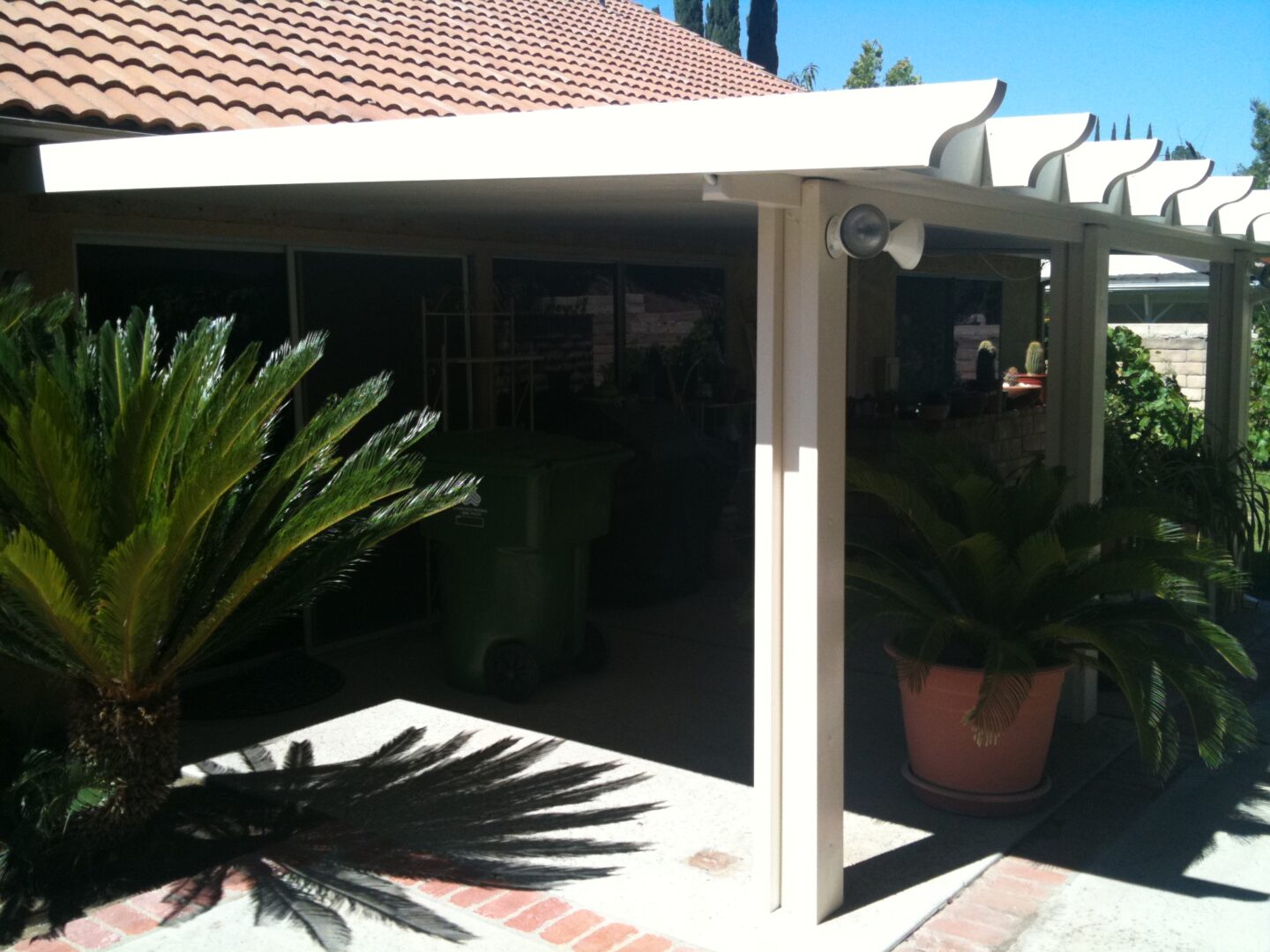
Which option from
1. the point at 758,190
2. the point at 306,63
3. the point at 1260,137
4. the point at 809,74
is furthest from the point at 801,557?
the point at 1260,137

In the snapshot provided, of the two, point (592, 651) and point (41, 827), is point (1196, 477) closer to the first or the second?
point (592, 651)

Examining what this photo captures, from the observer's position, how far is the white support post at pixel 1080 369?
6414 millimetres

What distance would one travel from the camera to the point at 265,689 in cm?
706

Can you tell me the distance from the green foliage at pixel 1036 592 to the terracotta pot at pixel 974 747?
0.45 ft

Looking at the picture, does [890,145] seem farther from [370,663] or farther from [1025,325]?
[1025,325]

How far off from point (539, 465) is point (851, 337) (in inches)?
259

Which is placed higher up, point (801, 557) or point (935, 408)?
point (935, 408)

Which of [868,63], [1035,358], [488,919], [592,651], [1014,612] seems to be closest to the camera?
[488,919]

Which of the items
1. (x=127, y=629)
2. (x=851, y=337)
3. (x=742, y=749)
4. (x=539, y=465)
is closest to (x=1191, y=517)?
(x=742, y=749)

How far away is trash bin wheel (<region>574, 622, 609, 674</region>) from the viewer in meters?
7.36

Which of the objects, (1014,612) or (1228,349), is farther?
(1228,349)

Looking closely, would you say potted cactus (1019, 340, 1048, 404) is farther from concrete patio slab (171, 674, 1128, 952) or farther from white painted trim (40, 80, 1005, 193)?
white painted trim (40, 80, 1005, 193)

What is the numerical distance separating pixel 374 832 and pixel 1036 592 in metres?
2.91

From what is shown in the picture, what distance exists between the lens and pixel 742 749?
245 inches
